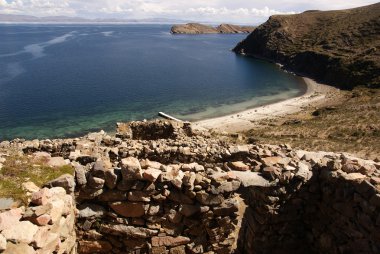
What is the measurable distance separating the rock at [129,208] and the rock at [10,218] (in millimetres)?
2683

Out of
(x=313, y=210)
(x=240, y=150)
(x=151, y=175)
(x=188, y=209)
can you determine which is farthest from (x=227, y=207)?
(x=240, y=150)

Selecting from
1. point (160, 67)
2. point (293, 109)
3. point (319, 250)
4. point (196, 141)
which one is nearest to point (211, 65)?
point (160, 67)

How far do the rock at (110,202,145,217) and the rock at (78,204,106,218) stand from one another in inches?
13.9

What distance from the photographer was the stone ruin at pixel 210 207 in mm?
9391

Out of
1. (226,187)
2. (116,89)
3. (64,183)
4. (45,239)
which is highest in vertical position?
(64,183)

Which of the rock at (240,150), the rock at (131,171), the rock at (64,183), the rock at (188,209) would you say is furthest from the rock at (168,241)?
the rock at (240,150)

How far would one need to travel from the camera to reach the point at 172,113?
6131 centimetres

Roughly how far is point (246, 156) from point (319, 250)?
480 cm

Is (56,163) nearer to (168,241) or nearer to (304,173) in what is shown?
(168,241)

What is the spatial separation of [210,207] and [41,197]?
445 centimetres

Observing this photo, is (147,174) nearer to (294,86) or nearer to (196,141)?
(196,141)

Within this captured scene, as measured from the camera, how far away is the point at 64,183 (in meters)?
8.82

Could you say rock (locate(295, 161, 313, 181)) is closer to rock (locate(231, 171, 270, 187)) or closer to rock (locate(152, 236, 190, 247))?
rock (locate(231, 171, 270, 187))

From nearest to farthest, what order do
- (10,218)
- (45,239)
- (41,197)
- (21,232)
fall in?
(21,232) → (10,218) → (45,239) → (41,197)
